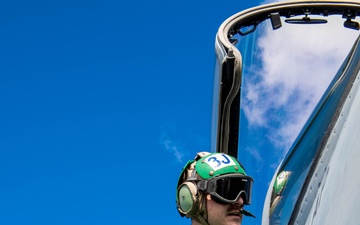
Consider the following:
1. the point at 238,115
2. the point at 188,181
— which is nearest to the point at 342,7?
the point at 238,115

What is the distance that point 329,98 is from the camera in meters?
4.03

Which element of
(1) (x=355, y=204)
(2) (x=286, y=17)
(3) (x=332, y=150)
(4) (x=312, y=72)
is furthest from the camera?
(2) (x=286, y=17)

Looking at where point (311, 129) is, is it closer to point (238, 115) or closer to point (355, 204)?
point (238, 115)

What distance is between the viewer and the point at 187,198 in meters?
3.89

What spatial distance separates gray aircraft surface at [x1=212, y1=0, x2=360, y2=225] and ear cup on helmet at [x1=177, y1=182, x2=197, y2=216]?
21.4 inches

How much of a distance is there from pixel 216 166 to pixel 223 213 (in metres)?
0.32

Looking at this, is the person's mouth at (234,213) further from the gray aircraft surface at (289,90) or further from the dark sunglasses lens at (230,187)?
the gray aircraft surface at (289,90)

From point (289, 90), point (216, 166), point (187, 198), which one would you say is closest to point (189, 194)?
point (187, 198)

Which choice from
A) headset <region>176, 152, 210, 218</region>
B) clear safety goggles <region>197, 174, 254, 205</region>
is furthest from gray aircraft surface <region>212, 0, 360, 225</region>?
headset <region>176, 152, 210, 218</region>

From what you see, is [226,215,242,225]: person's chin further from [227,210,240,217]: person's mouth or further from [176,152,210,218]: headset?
[176,152,210,218]: headset

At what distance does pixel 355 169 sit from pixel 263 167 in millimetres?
2842

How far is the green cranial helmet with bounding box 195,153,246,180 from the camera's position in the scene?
387cm

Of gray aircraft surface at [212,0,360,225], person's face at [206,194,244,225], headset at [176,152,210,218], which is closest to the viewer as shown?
gray aircraft surface at [212,0,360,225]

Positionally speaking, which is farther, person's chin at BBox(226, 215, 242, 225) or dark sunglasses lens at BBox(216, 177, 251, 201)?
dark sunglasses lens at BBox(216, 177, 251, 201)
